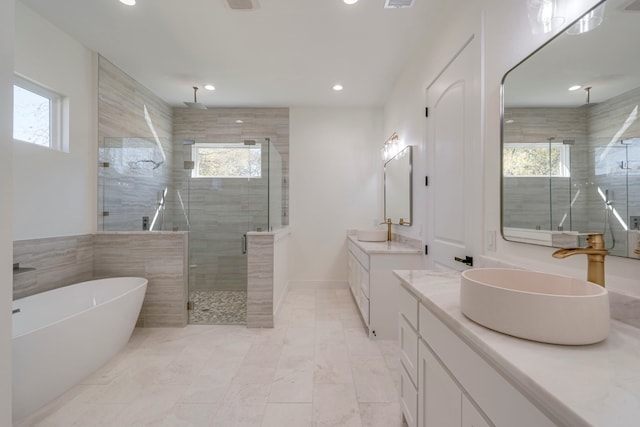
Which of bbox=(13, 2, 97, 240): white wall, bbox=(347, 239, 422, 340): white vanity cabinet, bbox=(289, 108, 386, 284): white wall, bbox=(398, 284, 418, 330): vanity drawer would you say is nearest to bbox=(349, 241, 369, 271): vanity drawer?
bbox=(347, 239, 422, 340): white vanity cabinet

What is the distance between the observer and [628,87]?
0.89 meters

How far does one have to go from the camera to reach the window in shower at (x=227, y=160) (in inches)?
135

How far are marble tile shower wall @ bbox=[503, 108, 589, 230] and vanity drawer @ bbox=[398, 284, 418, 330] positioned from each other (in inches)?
24.5

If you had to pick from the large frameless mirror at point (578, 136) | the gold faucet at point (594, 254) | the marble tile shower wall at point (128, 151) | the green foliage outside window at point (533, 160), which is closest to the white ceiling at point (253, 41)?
the marble tile shower wall at point (128, 151)

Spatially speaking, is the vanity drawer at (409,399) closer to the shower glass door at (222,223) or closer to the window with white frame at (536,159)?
the window with white frame at (536,159)

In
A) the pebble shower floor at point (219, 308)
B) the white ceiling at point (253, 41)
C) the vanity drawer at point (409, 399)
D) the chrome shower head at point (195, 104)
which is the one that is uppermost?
the white ceiling at point (253, 41)

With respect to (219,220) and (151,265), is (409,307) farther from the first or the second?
(151,265)

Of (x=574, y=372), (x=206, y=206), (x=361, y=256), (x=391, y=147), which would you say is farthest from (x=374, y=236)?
(x=574, y=372)

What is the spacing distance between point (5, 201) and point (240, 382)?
1702 mm

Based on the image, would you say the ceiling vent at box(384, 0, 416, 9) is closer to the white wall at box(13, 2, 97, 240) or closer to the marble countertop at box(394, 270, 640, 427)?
the marble countertop at box(394, 270, 640, 427)

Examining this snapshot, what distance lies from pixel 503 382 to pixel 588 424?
27 centimetres

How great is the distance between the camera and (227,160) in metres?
3.66

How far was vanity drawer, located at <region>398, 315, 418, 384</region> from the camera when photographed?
52.9 inches

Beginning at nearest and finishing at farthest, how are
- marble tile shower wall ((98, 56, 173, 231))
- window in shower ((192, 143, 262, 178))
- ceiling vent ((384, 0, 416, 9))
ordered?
1. ceiling vent ((384, 0, 416, 9))
2. marble tile shower wall ((98, 56, 173, 231))
3. window in shower ((192, 143, 262, 178))
